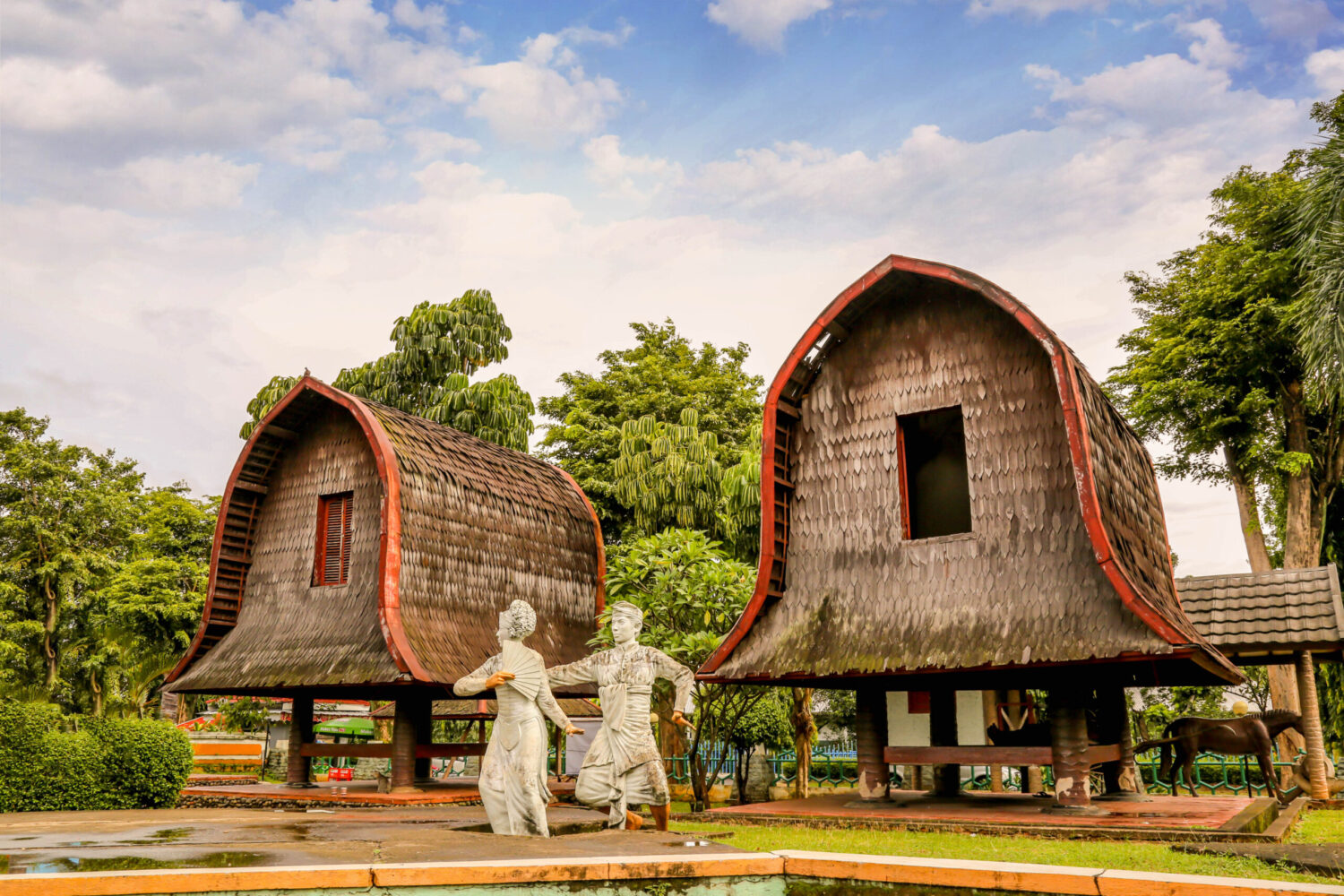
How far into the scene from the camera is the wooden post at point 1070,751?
31.9ft

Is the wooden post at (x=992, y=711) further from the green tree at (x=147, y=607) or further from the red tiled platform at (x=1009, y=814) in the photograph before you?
the green tree at (x=147, y=607)

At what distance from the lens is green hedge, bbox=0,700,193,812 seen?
11.8 meters

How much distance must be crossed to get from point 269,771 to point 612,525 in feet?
31.6

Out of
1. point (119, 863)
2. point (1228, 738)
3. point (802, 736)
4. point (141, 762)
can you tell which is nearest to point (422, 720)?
point (141, 762)

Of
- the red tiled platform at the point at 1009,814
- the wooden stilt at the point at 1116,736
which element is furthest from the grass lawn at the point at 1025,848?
the wooden stilt at the point at 1116,736

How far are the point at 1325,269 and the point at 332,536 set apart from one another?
18.7 meters

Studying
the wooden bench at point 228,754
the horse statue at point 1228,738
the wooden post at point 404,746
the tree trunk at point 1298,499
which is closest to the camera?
the horse statue at point 1228,738

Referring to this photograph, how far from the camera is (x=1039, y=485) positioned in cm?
1056

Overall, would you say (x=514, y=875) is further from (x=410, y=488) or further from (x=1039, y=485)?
(x=410, y=488)

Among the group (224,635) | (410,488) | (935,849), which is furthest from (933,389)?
(224,635)

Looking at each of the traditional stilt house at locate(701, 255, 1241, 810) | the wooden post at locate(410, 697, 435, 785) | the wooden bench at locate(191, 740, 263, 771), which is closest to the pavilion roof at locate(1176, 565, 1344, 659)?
the traditional stilt house at locate(701, 255, 1241, 810)

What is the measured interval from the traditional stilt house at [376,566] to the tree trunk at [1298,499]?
1744 centimetres

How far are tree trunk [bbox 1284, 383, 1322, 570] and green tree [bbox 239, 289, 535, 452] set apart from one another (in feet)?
60.8

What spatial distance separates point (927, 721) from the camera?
12.2 metres
